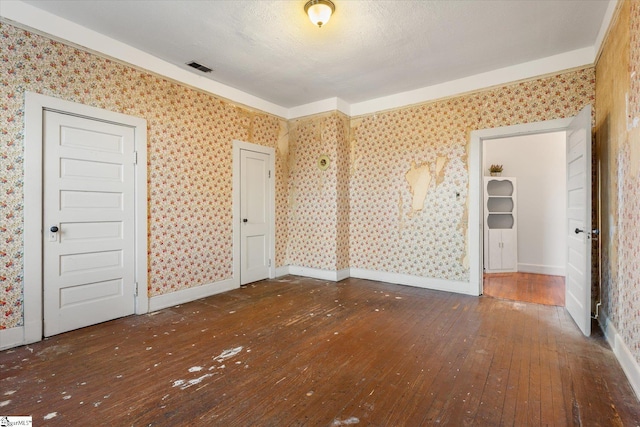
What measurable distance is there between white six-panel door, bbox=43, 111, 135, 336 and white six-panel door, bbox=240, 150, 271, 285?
1.59 m

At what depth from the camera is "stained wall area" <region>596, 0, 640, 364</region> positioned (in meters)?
2.09

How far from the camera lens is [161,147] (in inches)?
144

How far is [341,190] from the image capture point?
16.6 feet

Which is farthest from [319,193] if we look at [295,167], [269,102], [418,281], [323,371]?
[323,371]

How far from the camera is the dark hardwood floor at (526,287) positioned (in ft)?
13.2

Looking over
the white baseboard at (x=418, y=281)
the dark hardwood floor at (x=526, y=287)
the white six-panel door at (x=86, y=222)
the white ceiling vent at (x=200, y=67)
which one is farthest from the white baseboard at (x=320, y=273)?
the white ceiling vent at (x=200, y=67)

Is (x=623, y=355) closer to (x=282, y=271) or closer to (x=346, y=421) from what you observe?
(x=346, y=421)

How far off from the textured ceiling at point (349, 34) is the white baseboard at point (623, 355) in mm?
2784

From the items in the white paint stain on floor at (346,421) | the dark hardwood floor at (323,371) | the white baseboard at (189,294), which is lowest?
the white paint stain on floor at (346,421)

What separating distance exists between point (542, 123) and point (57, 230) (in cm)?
528

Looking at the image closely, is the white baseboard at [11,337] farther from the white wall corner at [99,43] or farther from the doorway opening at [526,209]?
the doorway opening at [526,209]

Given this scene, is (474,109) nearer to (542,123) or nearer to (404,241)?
(542,123)

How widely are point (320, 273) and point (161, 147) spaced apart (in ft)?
9.78

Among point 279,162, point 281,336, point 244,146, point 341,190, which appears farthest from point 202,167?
point 281,336
